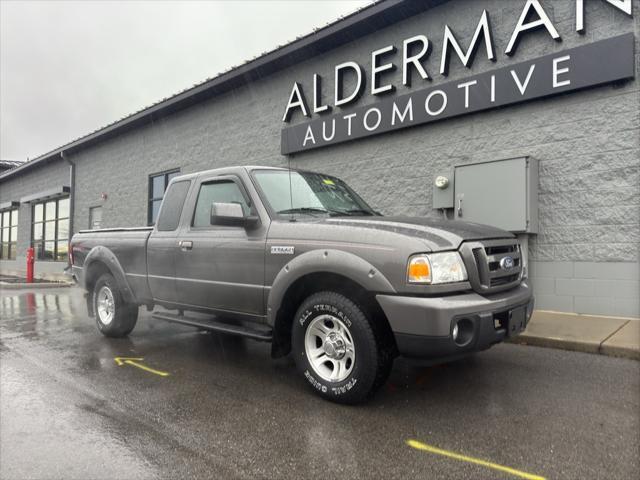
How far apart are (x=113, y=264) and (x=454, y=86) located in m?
6.18

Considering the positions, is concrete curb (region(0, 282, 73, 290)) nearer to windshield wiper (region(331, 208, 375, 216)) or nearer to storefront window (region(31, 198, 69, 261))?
storefront window (region(31, 198, 69, 261))

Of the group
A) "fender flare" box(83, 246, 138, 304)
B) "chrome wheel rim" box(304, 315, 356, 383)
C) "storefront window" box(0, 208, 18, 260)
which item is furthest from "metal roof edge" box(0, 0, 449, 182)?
"storefront window" box(0, 208, 18, 260)

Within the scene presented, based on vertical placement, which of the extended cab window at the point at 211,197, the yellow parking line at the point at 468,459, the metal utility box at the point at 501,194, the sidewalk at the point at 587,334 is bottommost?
the yellow parking line at the point at 468,459

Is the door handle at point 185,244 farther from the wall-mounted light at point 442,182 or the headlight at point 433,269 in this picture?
the wall-mounted light at point 442,182

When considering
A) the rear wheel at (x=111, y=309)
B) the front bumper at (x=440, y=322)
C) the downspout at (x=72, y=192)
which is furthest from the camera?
the downspout at (x=72, y=192)

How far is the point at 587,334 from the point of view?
220 inches

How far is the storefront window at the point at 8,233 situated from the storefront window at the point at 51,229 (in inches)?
131

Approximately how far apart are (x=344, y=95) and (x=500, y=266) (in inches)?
280

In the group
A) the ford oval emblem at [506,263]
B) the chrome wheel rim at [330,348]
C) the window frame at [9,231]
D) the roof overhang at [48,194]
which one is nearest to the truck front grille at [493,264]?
the ford oval emblem at [506,263]

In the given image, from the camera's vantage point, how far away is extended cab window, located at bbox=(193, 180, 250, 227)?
4.61 m

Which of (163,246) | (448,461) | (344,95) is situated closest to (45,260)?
(344,95)

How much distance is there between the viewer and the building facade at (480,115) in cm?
666

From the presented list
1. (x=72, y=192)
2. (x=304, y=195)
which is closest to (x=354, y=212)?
(x=304, y=195)

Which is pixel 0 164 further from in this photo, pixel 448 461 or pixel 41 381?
pixel 448 461
